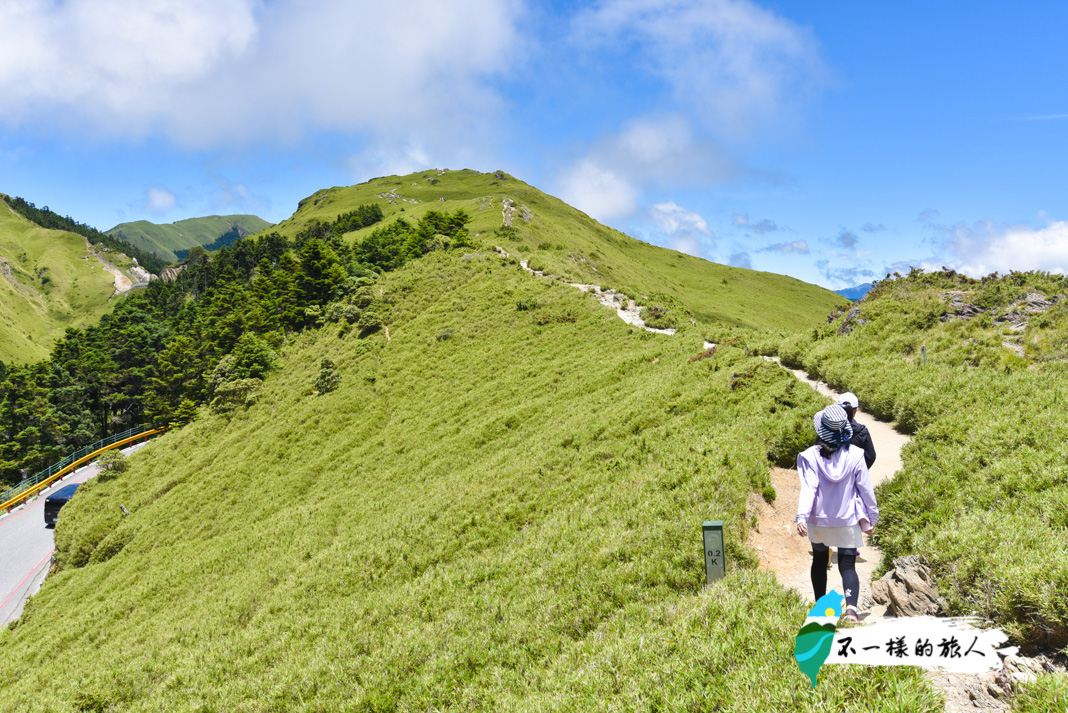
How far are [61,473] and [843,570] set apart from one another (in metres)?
77.2

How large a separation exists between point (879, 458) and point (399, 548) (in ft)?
44.4

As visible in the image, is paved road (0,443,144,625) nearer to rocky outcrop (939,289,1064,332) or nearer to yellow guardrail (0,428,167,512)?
yellow guardrail (0,428,167,512)

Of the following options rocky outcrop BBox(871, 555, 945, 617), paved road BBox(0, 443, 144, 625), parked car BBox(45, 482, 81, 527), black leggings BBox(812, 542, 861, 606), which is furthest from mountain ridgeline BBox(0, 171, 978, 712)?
parked car BBox(45, 482, 81, 527)

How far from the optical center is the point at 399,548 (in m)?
A: 15.6

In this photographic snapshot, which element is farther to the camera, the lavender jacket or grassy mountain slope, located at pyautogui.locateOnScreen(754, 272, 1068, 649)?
the lavender jacket

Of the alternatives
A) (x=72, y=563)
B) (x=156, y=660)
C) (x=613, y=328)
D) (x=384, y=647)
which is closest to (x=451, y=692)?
(x=384, y=647)

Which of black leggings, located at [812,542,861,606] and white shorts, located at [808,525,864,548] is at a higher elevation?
white shorts, located at [808,525,864,548]

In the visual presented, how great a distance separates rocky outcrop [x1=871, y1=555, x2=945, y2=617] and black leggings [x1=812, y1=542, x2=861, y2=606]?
1.98ft

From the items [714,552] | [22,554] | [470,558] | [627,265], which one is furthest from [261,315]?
[714,552]

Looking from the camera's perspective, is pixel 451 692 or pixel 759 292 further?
pixel 759 292

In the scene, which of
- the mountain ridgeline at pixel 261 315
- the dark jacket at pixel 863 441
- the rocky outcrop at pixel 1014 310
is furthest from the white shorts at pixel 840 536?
the mountain ridgeline at pixel 261 315

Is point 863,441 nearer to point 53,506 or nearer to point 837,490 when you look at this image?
point 837,490

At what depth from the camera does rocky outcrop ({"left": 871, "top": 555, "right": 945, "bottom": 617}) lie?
6535mm

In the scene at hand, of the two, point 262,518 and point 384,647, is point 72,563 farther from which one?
point 384,647
